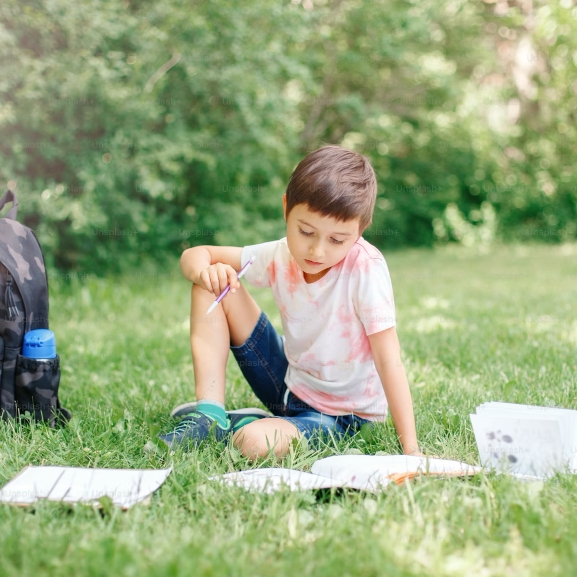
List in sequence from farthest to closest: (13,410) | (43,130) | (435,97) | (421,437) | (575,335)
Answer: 1. (435,97)
2. (43,130)
3. (575,335)
4. (13,410)
5. (421,437)

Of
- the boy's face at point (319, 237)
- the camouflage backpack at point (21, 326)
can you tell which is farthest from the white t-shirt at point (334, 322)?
the camouflage backpack at point (21, 326)

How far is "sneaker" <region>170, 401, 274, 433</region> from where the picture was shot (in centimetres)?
237

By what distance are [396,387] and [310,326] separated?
0.37 m

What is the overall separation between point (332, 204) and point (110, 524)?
1.05 metres

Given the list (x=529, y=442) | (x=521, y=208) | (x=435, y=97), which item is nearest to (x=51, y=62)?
(x=529, y=442)

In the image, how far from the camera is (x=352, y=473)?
1.80 meters

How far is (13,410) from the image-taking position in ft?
7.72

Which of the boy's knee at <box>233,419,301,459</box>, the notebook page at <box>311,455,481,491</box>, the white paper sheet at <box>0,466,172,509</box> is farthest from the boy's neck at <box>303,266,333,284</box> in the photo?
the white paper sheet at <box>0,466,172,509</box>

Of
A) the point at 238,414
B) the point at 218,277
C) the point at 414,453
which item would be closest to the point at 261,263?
the point at 218,277

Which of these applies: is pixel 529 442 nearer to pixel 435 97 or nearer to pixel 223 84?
pixel 223 84

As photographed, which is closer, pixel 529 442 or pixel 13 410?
pixel 529 442

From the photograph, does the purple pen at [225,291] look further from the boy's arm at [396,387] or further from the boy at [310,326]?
the boy's arm at [396,387]

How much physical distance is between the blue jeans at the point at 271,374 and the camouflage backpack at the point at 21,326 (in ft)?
2.22

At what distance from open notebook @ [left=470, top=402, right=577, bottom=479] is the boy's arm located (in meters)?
0.21
